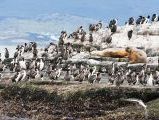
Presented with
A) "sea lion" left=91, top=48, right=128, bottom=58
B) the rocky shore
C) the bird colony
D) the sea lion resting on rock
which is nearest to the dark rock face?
the rocky shore

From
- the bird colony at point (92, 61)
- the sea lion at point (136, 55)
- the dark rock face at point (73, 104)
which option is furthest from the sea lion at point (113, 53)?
the dark rock face at point (73, 104)

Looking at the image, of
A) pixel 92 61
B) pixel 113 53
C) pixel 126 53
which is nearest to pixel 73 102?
pixel 92 61

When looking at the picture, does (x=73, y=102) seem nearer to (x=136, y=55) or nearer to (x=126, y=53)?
(x=136, y=55)

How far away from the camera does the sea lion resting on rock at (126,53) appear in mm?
87312

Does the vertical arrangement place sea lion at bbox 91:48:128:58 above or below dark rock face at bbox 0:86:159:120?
above

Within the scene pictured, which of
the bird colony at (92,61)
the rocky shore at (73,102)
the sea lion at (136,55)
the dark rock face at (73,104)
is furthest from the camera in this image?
the sea lion at (136,55)

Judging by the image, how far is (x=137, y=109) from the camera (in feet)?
197

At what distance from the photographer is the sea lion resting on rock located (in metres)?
87.3

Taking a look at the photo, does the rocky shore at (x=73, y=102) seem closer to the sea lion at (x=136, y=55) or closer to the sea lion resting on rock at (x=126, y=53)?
the sea lion at (x=136, y=55)

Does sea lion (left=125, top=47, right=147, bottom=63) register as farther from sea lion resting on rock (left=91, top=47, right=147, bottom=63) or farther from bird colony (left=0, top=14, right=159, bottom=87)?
bird colony (left=0, top=14, right=159, bottom=87)

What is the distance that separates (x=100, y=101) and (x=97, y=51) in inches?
1087

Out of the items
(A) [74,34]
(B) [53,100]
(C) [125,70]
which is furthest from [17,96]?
(A) [74,34]

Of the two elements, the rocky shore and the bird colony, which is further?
the bird colony

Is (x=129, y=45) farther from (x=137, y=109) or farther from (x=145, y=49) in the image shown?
(x=137, y=109)
